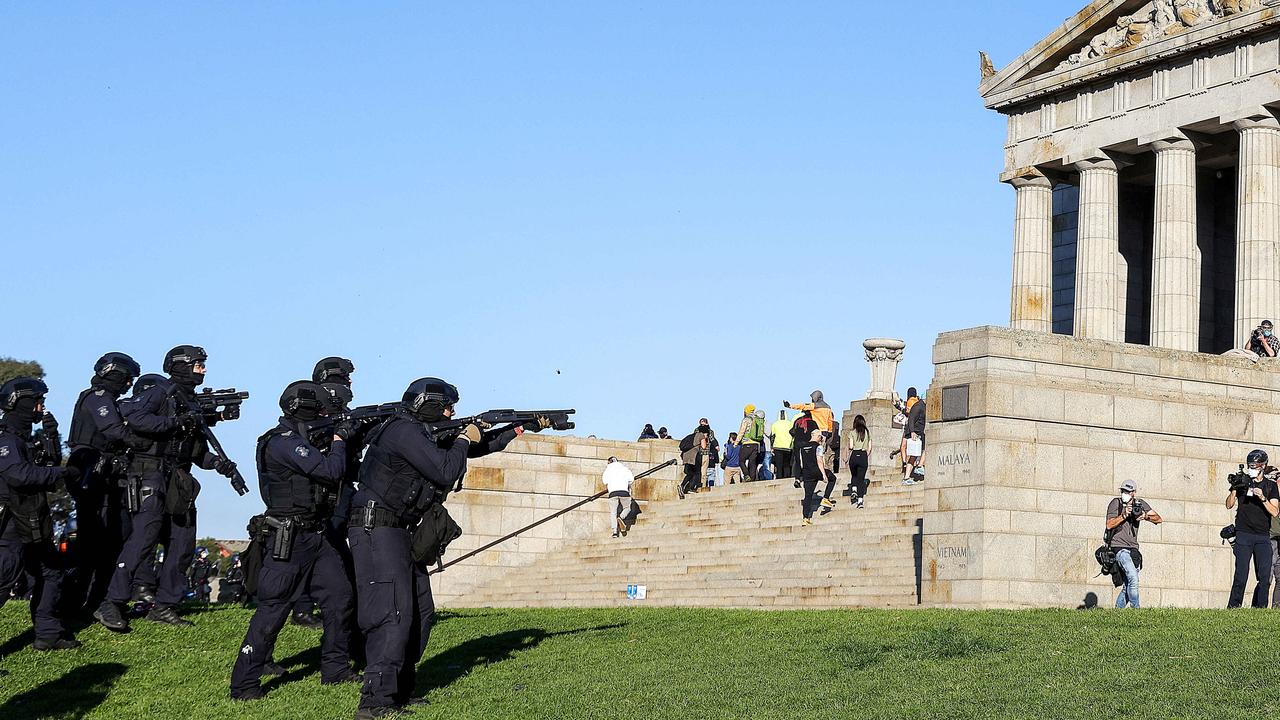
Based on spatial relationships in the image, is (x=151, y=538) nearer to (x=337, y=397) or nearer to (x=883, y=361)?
(x=337, y=397)

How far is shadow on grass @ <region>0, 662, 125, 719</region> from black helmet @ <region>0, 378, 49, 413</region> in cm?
220

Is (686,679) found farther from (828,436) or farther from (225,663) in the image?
(828,436)

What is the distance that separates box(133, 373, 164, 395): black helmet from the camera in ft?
51.3

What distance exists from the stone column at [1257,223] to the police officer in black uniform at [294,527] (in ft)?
88.9

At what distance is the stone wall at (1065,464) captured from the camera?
1983 centimetres

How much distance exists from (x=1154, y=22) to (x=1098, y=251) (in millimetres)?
5107

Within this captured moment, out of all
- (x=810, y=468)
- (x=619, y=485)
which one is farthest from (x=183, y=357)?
(x=619, y=485)

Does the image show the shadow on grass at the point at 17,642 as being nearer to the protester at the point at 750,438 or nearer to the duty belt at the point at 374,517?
the duty belt at the point at 374,517

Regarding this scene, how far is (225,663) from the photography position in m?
15.0

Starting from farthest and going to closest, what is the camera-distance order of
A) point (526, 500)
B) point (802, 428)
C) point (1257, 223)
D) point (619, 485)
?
point (1257, 223) → point (526, 500) → point (619, 485) → point (802, 428)

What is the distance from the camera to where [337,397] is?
14.0 metres

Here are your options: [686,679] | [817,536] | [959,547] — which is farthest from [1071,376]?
[686,679]

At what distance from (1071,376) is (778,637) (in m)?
6.68

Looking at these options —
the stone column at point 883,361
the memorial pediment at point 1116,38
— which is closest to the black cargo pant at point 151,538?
the stone column at point 883,361
